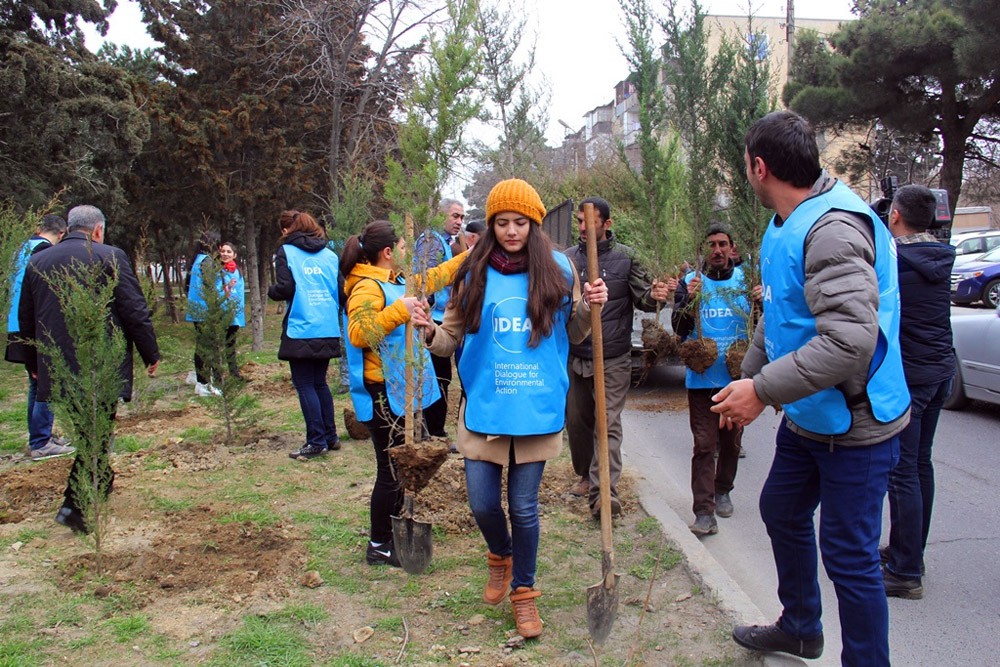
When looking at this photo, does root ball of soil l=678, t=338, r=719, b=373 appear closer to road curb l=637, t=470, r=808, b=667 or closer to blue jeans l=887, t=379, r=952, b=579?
road curb l=637, t=470, r=808, b=667

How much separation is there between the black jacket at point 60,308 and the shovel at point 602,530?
9.88ft

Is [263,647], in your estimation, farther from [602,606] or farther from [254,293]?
[254,293]

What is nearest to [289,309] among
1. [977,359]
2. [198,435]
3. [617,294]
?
[198,435]

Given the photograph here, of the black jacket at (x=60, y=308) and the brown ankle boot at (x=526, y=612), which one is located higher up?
the black jacket at (x=60, y=308)

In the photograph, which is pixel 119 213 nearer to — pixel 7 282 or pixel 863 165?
pixel 7 282

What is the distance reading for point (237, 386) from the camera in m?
6.74

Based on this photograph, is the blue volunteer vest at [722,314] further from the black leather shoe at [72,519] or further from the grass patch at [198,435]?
the grass patch at [198,435]

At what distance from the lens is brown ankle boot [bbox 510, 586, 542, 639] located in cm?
335

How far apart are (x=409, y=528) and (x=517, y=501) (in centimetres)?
79

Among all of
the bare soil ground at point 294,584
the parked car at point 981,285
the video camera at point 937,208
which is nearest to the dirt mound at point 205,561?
the bare soil ground at point 294,584

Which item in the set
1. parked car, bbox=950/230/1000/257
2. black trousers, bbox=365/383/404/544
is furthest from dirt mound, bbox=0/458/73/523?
parked car, bbox=950/230/1000/257

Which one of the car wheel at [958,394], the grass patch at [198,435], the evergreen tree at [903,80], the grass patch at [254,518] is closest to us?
the grass patch at [254,518]

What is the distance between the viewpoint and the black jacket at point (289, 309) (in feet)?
20.9

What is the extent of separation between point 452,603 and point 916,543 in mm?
2477
